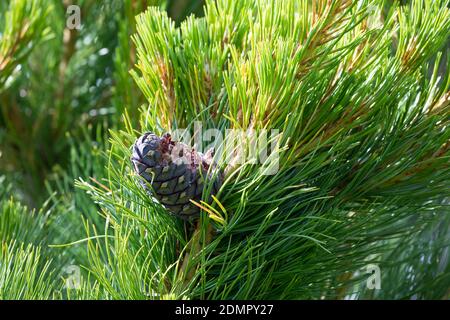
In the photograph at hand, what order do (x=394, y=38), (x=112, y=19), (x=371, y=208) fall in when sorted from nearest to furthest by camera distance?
(x=371, y=208), (x=394, y=38), (x=112, y=19)

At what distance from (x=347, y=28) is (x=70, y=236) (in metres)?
0.40

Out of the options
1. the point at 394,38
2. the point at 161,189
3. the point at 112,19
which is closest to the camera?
the point at 161,189

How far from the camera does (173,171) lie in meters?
0.54

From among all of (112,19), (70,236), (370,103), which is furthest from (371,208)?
(112,19)

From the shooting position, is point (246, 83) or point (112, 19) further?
point (112, 19)

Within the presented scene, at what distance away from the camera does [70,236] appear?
0.81 metres

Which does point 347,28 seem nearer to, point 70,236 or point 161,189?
point 161,189

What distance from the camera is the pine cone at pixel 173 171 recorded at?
53 centimetres

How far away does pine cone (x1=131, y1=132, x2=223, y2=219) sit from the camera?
0.53 metres
